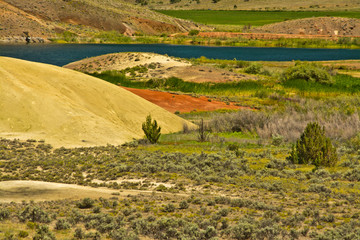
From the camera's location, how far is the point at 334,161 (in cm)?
1705

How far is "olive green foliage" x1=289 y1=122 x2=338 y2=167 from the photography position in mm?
17022

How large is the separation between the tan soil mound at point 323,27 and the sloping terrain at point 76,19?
3069 cm

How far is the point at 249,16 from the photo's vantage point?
172875 millimetres

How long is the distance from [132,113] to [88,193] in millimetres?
11877

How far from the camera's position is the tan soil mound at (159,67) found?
49.3m

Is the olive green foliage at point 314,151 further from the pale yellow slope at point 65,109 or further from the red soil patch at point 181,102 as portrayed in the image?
the red soil patch at point 181,102

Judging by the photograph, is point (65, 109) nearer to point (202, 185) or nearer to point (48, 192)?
point (48, 192)

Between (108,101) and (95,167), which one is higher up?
(108,101)

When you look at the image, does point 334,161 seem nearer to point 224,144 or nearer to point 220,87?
point 224,144

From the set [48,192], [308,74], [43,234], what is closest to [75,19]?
[308,74]

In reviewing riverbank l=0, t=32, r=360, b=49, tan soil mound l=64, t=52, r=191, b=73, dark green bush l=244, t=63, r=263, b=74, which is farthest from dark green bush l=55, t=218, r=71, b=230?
riverbank l=0, t=32, r=360, b=49

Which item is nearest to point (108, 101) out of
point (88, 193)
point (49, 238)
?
point (88, 193)

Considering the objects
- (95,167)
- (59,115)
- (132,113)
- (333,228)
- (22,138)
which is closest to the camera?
(333,228)

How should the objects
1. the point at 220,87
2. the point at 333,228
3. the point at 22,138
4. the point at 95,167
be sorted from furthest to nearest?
the point at 220,87 → the point at 22,138 → the point at 95,167 → the point at 333,228
